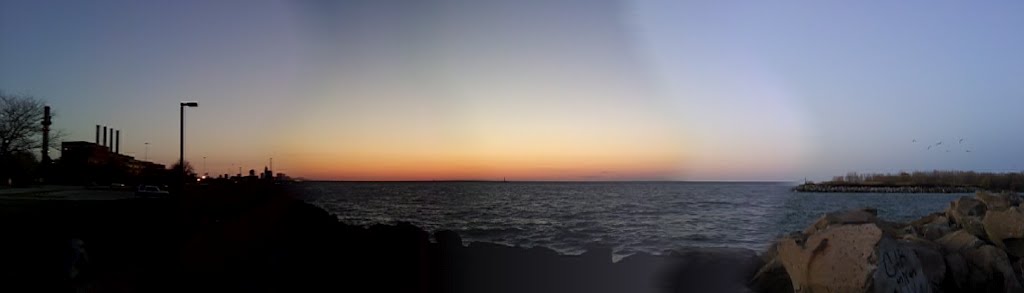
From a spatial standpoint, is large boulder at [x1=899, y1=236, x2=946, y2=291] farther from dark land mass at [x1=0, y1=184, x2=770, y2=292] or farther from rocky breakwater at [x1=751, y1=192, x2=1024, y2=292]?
dark land mass at [x1=0, y1=184, x2=770, y2=292]

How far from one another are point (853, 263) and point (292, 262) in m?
8.21

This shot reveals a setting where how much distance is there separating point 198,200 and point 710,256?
1335 centimetres

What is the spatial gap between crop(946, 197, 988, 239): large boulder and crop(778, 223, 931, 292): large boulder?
7.25 meters

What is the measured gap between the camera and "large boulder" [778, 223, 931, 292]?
7.84m

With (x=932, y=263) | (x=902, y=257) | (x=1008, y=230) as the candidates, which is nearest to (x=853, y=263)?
(x=902, y=257)

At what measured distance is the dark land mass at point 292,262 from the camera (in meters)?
9.29

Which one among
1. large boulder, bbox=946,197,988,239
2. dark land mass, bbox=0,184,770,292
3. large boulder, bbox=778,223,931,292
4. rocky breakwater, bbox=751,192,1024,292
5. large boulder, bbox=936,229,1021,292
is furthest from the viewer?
large boulder, bbox=946,197,988,239

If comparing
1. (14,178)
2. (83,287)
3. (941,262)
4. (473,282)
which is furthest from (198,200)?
(14,178)

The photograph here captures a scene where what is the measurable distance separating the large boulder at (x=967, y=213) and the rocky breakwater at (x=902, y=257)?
2 centimetres

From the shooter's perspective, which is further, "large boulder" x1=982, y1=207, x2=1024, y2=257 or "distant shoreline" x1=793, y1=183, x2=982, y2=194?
"distant shoreline" x1=793, y1=183, x2=982, y2=194

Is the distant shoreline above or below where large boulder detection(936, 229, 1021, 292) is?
above

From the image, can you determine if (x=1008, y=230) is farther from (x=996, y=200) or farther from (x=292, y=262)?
(x=292, y=262)

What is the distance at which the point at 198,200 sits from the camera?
19734 mm

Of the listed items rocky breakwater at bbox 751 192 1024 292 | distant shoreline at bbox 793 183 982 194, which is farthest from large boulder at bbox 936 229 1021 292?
distant shoreline at bbox 793 183 982 194
